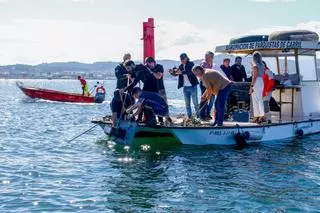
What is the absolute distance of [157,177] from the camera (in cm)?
1088

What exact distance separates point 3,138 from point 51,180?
7.36 metres

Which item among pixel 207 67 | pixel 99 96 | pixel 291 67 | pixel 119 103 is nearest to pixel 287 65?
pixel 291 67

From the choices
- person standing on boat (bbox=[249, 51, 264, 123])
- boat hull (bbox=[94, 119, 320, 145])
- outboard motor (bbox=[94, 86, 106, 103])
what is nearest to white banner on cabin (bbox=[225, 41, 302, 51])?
person standing on boat (bbox=[249, 51, 264, 123])

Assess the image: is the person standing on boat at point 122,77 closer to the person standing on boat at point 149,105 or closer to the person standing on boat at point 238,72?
the person standing on boat at point 149,105

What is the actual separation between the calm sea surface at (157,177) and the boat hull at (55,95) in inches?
879

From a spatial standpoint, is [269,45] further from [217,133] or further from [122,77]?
[122,77]

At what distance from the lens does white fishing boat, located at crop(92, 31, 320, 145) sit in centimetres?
1420

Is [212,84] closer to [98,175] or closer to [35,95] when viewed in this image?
[98,175]

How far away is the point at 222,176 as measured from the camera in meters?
11.0

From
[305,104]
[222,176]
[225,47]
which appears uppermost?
[225,47]

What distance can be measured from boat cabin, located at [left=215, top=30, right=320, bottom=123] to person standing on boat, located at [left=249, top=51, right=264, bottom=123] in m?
1.46

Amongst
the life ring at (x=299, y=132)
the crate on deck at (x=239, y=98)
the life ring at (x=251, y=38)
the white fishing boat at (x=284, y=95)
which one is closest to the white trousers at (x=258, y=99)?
the white fishing boat at (x=284, y=95)

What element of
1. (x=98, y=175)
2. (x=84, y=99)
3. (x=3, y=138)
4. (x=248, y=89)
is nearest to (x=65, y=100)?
(x=84, y=99)

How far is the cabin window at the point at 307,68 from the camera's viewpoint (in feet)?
56.3
